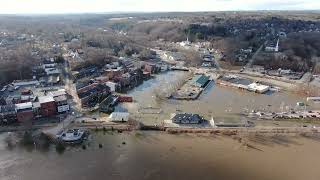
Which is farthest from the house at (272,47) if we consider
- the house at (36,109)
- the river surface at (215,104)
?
the house at (36,109)

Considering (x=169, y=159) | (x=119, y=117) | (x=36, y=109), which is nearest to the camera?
(x=169, y=159)

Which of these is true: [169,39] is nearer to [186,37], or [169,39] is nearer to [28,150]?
[186,37]

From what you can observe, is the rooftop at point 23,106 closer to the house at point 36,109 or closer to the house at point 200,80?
the house at point 36,109

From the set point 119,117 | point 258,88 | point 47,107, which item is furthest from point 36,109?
point 258,88

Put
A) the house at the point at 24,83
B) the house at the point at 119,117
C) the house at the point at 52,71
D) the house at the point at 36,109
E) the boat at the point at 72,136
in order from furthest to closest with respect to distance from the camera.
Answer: the house at the point at 52,71
the house at the point at 24,83
the house at the point at 36,109
the house at the point at 119,117
the boat at the point at 72,136

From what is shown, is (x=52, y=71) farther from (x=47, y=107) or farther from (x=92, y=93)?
(x=47, y=107)

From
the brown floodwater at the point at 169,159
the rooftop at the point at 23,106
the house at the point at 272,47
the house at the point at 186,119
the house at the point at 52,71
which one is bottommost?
the brown floodwater at the point at 169,159

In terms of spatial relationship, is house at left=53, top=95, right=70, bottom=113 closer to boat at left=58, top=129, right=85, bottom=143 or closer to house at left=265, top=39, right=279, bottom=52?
boat at left=58, top=129, right=85, bottom=143
